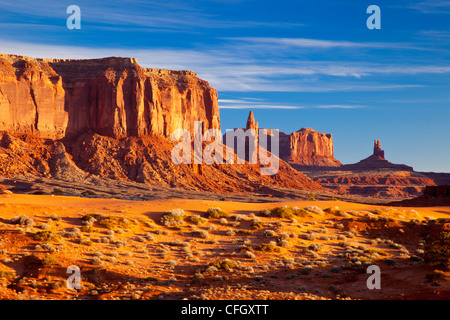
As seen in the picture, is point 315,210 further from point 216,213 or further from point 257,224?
point 216,213

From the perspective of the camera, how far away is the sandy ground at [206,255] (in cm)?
1689

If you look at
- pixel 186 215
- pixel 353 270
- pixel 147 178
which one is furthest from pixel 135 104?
pixel 353 270

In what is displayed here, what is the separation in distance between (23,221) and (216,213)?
1077 cm

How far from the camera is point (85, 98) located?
355ft

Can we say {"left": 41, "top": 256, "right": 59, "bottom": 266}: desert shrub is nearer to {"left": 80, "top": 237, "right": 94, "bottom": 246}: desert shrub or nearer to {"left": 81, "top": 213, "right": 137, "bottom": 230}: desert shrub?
{"left": 80, "top": 237, "right": 94, "bottom": 246}: desert shrub

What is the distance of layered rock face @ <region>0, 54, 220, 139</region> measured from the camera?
99250 millimetres

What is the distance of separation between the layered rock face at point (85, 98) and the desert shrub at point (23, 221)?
264 feet

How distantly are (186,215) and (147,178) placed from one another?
224ft

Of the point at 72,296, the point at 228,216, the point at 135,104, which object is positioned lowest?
the point at 72,296

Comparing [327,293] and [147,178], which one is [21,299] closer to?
[327,293]

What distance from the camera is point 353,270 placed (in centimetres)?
1970

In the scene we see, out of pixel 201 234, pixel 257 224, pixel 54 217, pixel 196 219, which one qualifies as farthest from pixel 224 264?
pixel 54 217

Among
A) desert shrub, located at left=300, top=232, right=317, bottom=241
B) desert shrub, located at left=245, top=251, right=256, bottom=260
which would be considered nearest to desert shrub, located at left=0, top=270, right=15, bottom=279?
desert shrub, located at left=245, top=251, right=256, bottom=260
